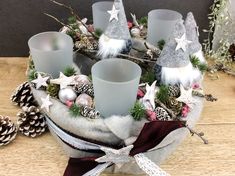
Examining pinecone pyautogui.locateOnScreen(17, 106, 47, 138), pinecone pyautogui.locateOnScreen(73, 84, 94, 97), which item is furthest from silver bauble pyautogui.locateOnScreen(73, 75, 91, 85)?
pinecone pyautogui.locateOnScreen(17, 106, 47, 138)

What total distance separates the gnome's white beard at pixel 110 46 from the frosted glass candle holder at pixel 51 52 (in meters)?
0.06

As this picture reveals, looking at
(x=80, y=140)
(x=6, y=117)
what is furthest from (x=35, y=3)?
(x=80, y=140)

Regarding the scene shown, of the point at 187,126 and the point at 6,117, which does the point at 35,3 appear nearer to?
the point at 6,117

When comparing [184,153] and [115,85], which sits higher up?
[115,85]

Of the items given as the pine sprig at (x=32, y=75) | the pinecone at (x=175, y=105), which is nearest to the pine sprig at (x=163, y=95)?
the pinecone at (x=175, y=105)

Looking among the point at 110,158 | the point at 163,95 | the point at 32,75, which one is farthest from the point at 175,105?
the point at 32,75

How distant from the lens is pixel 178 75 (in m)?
0.55

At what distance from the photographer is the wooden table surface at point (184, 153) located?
0.54 m

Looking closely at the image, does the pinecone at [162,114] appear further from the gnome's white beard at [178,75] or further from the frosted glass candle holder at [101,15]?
the frosted glass candle holder at [101,15]

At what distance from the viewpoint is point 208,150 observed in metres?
0.58

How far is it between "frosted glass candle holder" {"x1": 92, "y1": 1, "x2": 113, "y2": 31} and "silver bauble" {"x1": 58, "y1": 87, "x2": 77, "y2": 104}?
21cm

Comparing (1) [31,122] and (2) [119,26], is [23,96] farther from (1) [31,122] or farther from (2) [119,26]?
(2) [119,26]

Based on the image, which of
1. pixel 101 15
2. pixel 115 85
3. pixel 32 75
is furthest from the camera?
pixel 101 15

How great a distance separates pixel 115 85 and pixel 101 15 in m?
0.26
